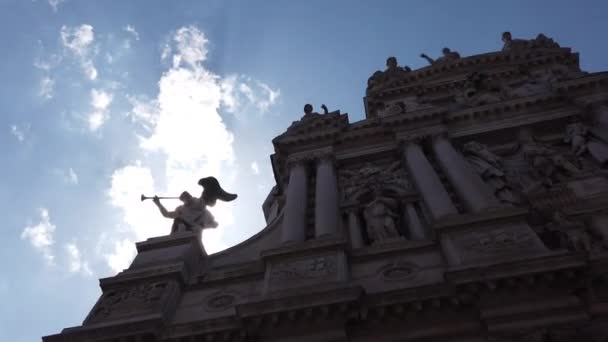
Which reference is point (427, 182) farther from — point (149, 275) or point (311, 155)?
point (149, 275)

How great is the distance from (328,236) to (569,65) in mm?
14989

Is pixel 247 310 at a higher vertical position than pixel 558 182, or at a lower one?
lower

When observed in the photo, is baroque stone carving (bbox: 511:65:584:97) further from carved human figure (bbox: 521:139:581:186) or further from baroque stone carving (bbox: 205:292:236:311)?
baroque stone carving (bbox: 205:292:236:311)

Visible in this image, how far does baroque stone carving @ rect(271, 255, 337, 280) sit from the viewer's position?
399 inches

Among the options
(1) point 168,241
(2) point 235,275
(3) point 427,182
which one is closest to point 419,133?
(3) point 427,182

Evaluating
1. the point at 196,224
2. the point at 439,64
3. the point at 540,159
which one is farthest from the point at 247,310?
the point at 439,64

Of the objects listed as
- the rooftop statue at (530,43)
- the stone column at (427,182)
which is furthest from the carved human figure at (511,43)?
the stone column at (427,182)

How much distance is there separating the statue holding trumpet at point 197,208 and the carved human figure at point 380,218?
435 centimetres

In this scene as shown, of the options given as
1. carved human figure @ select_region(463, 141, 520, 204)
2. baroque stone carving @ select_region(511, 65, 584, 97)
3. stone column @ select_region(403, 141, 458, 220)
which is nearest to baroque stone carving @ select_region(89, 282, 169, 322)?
stone column @ select_region(403, 141, 458, 220)

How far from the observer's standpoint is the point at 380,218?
12.4m

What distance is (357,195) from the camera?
14250 millimetres

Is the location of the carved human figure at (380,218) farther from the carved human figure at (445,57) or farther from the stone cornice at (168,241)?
the carved human figure at (445,57)

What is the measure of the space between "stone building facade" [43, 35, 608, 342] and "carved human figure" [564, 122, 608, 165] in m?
0.04

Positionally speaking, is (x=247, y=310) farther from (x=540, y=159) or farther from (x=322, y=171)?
(x=540, y=159)
